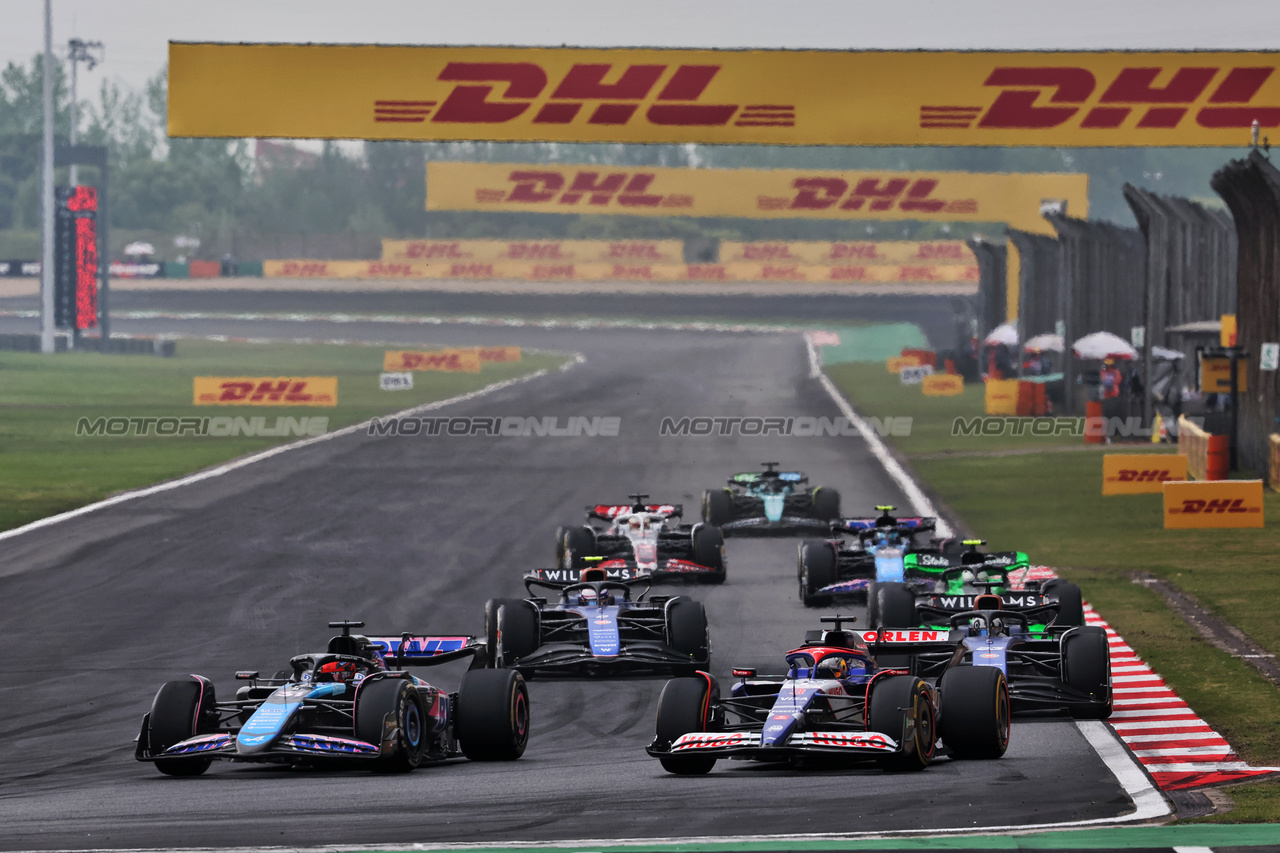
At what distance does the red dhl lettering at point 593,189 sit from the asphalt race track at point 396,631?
42164 millimetres

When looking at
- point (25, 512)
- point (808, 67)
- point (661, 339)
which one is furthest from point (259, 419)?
point (661, 339)

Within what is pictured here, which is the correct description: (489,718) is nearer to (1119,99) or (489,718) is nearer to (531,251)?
(1119,99)

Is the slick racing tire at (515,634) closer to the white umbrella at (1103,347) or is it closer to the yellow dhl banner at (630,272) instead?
the white umbrella at (1103,347)

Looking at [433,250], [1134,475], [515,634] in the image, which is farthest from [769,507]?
[433,250]

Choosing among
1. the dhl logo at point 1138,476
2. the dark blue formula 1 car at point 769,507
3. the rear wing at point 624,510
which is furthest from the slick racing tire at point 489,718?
the dhl logo at point 1138,476

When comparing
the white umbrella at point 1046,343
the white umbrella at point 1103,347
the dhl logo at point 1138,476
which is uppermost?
the white umbrella at point 1046,343

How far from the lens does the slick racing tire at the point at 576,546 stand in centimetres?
2180

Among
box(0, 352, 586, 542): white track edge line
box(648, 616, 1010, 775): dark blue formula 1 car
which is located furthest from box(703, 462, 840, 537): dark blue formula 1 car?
box(648, 616, 1010, 775): dark blue formula 1 car

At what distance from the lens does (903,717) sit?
39.4ft

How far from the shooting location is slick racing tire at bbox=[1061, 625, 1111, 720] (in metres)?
14.1

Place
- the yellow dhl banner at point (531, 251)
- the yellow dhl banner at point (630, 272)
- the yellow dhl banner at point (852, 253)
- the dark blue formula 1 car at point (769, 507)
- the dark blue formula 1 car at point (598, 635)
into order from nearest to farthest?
the dark blue formula 1 car at point (598, 635) < the dark blue formula 1 car at point (769, 507) < the yellow dhl banner at point (852, 253) < the yellow dhl banner at point (630, 272) < the yellow dhl banner at point (531, 251)

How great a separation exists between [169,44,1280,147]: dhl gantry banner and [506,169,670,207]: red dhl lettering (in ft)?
183

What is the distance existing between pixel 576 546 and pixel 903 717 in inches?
401

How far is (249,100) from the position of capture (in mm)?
28219
